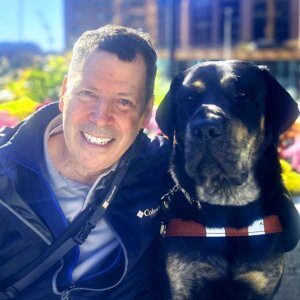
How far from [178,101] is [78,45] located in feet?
2.09

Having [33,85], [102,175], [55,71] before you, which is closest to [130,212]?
[102,175]

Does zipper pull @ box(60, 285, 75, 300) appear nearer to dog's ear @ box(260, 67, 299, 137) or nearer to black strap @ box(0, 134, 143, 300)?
black strap @ box(0, 134, 143, 300)

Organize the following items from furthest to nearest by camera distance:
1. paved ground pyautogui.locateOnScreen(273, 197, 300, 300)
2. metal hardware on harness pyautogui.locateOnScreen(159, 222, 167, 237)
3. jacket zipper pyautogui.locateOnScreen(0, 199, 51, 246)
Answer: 1. paved ground pyautogui.locateOnScreen(273, 197, 300, 300)
2. metal hardware on harness pyautogui.locateOnScreen(159, 222, 167, 237)
3. jacket zipper pyautogui.locateOnScreen(0, 199, 51, 246)

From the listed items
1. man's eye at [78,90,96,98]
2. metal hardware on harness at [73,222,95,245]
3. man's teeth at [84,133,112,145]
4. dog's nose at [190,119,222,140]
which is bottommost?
metal hardware on harness at [73,222,95,245]

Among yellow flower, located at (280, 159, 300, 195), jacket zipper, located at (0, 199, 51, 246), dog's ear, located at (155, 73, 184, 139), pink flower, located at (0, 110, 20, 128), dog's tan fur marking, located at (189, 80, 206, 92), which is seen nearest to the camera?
jacket zipper, located at (0, 199, 51, 246)

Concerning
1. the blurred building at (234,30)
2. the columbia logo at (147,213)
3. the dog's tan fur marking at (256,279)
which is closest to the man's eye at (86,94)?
the columbia logo at (147,213)

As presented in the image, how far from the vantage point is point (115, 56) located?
8.63 ft

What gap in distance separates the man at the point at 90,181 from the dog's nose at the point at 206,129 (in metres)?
0.34

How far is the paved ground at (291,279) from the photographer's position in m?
3.12

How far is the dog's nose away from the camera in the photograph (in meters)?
2.53

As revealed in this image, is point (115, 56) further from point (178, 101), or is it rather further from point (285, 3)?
point (285, 3)

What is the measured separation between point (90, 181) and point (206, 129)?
0.70 m

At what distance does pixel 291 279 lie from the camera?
320 centimetres

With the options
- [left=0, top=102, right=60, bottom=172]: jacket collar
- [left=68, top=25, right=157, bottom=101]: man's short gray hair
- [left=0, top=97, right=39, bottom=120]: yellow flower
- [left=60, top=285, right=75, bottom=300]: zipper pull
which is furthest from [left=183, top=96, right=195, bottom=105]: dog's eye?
[left=0, top=97, right=39, bottom=120]: yellow flower
